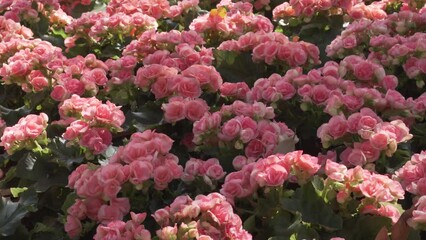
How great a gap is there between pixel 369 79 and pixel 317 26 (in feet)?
2.52

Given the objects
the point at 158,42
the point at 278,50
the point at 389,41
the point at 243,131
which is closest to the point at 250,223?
the point at 243,131

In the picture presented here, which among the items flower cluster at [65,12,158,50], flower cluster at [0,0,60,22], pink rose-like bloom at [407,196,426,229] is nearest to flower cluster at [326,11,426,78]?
flower cluster at [65,12,158,50]

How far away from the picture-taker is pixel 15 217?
229cm

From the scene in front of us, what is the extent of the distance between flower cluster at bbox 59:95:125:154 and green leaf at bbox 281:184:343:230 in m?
0.75

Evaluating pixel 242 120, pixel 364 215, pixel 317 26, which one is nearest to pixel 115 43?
pixel 317 26

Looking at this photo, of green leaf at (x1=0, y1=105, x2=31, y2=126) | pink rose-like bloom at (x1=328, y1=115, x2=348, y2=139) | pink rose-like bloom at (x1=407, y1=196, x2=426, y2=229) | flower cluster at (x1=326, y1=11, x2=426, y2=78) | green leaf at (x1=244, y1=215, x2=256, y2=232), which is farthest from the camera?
green leaf at (x1=0, y1=105, x2=31, y2=126)

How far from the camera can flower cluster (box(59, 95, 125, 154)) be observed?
2410mm

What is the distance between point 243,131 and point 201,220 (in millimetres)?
520

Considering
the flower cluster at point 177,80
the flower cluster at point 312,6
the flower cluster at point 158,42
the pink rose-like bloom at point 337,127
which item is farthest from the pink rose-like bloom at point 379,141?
the flower cluster at point 312,6

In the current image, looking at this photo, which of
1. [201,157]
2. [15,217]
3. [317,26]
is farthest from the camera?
[317,26]

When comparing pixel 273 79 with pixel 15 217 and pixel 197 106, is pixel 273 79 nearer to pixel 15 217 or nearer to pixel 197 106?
pixel 197 106

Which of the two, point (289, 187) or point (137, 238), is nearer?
point (137, 238)

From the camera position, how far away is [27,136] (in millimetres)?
2449

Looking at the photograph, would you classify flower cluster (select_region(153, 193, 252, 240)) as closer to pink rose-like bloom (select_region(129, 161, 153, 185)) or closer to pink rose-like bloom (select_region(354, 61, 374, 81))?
pink rose-like bloom (select_region(129, 161, 153, 185))
